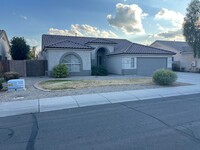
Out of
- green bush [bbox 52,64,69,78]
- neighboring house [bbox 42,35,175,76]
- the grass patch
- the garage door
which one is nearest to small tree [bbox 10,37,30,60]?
neighboring house [bbox 42,35,175,76]

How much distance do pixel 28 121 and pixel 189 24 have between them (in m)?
31.0

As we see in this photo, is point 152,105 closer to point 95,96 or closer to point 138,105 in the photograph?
point 138,105

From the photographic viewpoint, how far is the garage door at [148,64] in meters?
22.6

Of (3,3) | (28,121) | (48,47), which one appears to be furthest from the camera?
(48,47)

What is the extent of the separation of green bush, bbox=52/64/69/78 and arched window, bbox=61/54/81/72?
1.48m

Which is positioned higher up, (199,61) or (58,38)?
(58,38)

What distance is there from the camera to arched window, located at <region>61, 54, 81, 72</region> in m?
20.9

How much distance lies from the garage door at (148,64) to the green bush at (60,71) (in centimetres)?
946

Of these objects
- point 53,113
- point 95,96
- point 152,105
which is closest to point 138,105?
point 152,105

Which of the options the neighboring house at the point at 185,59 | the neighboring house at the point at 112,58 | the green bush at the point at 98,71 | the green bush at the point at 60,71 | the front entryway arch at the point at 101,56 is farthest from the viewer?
the neighboring house at the point at 185,59

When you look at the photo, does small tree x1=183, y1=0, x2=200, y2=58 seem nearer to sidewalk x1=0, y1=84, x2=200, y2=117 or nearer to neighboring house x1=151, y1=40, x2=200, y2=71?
neighboring house x1=151, y1=40, x2=200, y2=71

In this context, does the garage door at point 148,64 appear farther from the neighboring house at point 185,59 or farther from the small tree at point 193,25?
the neighboring house at point 185,59

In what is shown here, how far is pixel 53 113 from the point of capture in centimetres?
688

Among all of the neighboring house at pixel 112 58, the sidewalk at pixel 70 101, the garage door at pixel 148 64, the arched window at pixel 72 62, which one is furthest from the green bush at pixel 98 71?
the sidewalk at pixel 70 101
